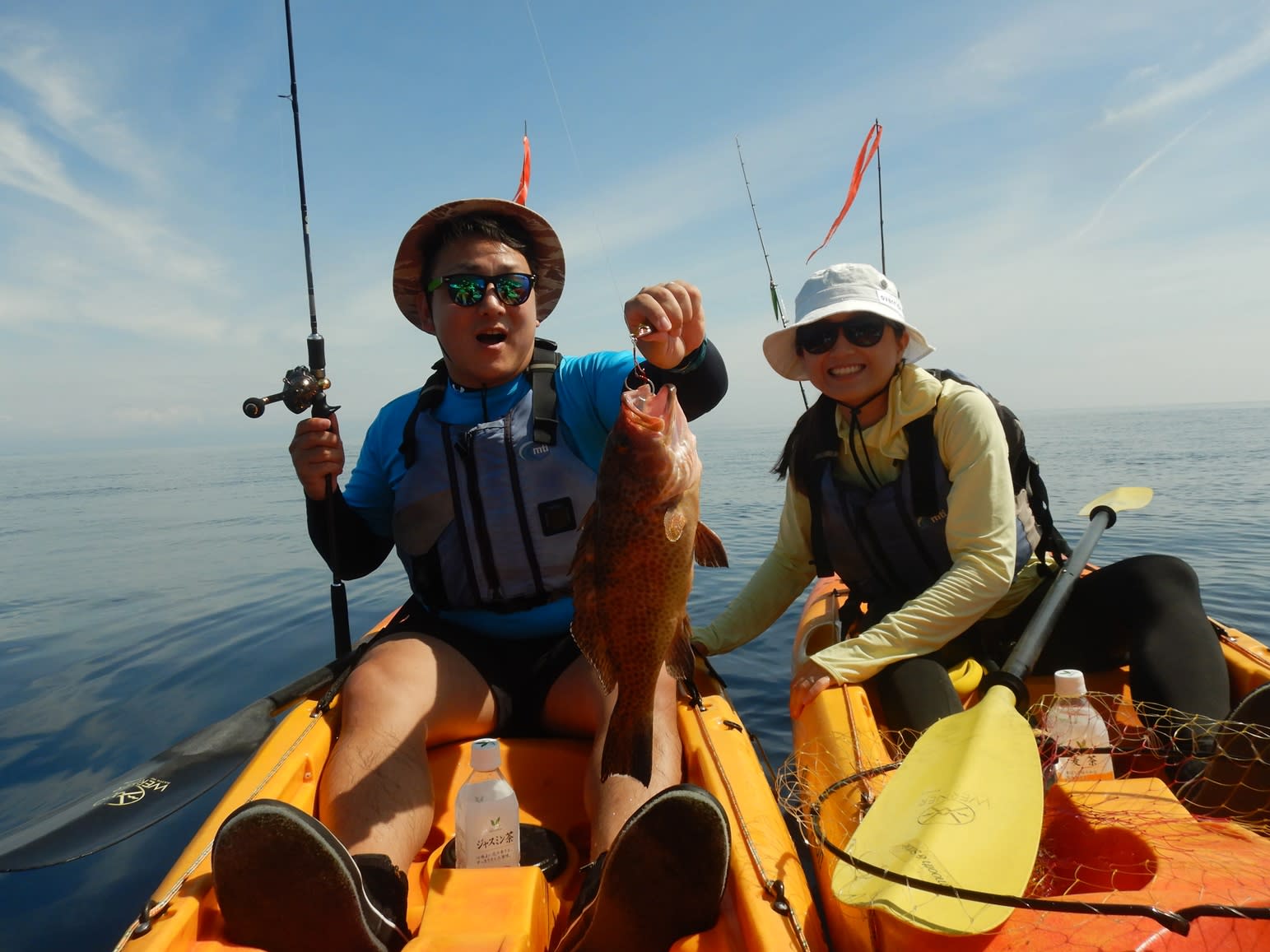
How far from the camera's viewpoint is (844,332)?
3783mm


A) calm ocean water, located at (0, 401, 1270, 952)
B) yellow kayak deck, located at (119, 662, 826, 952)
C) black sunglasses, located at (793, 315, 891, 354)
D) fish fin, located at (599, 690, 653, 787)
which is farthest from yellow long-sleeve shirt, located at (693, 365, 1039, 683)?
calm ocean water, located at (0, 401, 1270, 952)

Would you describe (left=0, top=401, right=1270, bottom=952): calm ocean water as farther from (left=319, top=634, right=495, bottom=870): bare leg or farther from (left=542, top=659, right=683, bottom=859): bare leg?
(left=542, top=659, right=683, bottom=859): bare leg

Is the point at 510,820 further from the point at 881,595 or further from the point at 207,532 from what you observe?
the point at 207,532

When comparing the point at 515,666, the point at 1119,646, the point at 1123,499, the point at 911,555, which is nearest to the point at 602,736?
the point at 515,666

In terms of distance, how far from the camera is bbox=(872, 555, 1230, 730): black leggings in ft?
9.84

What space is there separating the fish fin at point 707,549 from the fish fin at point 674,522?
5.5 inches

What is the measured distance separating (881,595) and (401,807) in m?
2.62

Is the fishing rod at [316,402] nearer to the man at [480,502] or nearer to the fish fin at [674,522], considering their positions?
the man at [480,502]

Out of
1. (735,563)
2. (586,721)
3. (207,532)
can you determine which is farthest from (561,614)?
(207,532)

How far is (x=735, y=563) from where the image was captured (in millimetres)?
10688

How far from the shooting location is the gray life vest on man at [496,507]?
10.9ft

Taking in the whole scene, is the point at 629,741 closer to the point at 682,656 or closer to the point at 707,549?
the point at 682,656

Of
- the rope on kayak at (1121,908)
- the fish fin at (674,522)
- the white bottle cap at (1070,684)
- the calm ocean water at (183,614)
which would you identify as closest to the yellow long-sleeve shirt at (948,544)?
the white bottle cap at (1070,684)

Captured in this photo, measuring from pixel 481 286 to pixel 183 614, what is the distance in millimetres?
8232
